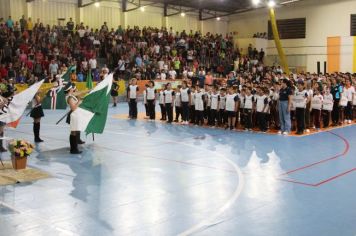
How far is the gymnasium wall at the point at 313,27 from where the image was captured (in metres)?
36.1

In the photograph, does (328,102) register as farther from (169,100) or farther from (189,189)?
(189,189)

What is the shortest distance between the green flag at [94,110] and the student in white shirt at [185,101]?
592cm

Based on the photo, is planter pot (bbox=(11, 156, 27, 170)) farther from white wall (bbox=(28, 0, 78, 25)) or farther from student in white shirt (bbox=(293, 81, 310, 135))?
white wall (bbox=(28, 0, 78, 25))

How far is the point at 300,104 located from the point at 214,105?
3250 mm

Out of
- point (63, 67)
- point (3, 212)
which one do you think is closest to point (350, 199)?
point (3, 212)

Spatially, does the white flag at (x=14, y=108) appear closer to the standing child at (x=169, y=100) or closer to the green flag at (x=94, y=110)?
the green flag at (x=94, y=110)

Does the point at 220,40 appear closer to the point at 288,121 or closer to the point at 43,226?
the point at 288,121

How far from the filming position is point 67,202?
7.63 metres

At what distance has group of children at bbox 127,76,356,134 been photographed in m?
15.5

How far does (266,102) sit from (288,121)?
0.99 m

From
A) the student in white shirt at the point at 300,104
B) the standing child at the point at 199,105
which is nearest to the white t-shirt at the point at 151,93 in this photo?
the standing child at the point at 199,105

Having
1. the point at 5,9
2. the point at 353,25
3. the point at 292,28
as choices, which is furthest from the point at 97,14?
the point at 353,25

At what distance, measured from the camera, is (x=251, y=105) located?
15727mm

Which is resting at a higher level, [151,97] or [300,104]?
[151,97]
